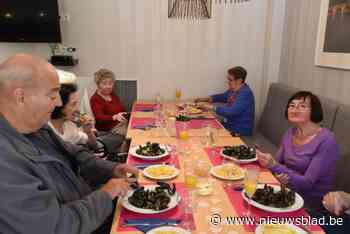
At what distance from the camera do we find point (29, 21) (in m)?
3.41

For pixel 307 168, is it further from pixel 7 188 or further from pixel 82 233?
pixel 7 188

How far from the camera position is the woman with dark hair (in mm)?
1889

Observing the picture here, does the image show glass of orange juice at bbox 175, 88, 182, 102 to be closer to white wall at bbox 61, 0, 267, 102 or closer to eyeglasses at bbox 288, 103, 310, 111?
white wall at bbox 61, 0, 267, 102

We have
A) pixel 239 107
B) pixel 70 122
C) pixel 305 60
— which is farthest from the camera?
pixel 239 107

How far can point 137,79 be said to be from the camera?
3.88 meters

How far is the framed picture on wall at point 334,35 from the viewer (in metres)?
2.43

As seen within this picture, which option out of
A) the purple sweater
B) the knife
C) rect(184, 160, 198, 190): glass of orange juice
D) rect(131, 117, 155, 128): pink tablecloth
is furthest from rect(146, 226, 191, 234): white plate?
rect(131, 117, 155, 128): pink tablecloth

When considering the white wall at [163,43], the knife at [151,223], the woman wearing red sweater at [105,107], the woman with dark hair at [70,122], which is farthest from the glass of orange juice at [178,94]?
the knife at [151,223]

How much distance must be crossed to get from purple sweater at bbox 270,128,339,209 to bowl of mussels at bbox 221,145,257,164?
15cm

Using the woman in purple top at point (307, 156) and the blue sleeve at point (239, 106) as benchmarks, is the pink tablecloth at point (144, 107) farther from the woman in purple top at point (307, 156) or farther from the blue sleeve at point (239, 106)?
the woman in purple top at point (307, 156)

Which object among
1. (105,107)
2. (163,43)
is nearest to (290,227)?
(105,107)

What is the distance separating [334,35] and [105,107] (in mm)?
2419

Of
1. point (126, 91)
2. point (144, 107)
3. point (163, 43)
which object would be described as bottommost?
point (144, 107)

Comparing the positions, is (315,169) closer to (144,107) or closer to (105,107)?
(144,107)
